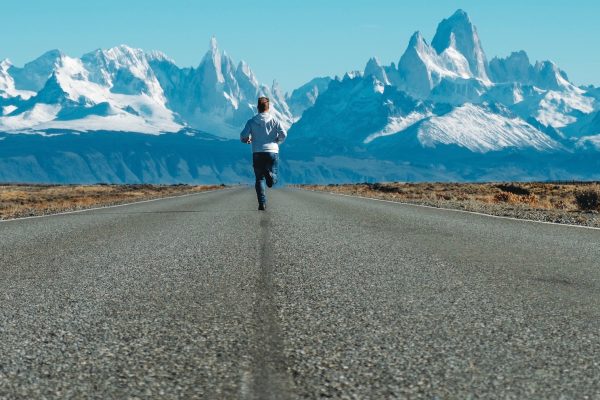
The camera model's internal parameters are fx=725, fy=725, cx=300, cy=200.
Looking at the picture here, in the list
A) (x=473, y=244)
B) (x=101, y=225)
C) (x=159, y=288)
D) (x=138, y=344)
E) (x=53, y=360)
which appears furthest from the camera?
(x=101, y=225)

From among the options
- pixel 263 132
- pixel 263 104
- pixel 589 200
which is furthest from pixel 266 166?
pixel 589 200

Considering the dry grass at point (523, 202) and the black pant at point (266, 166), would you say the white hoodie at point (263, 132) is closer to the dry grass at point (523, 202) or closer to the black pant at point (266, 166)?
the black pant at point (266, 166)

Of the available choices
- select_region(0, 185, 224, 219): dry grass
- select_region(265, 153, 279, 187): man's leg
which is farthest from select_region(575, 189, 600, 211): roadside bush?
select_region(0, 185, 224, 219): dry grass

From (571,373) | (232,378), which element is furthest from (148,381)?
(571,373)

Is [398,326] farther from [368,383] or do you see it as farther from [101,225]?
[101,225]

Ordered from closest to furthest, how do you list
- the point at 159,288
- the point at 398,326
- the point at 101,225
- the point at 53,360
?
the point at 53,360 < the point at 398,326 < the point at 159,288 < the point at 101,225

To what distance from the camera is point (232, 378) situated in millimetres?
4035

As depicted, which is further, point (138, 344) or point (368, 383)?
point (138, 344)

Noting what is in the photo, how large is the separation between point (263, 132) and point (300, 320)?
13375mm

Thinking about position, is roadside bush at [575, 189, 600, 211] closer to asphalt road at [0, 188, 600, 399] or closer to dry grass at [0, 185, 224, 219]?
asphalt road at [0, 188, 600, 399]

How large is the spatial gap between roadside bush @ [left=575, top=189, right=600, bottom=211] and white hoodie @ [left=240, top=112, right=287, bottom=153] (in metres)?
15.8

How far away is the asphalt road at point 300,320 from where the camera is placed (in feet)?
13.2

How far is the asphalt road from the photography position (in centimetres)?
401

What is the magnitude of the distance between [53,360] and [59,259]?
5.59 m
